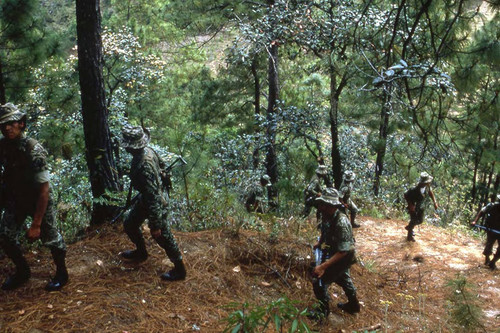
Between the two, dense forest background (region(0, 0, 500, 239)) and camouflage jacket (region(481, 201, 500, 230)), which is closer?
dense forest background (region(0, 0, 500, 239))

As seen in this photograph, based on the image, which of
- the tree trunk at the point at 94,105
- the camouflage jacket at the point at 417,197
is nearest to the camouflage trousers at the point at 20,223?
the tree trunk at the point at 94,105

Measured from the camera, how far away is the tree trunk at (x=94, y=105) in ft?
16.8

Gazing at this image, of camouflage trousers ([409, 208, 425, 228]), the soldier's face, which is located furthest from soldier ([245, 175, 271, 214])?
the soldier's face

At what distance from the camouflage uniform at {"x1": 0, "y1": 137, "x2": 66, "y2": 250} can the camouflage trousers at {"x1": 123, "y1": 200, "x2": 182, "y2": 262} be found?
803 millimetres

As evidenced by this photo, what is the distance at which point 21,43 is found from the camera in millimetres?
8156

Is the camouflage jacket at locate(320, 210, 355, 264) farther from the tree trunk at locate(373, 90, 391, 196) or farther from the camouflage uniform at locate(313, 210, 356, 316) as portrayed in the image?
the tree trunk at locate(373, 90, 391, 196)

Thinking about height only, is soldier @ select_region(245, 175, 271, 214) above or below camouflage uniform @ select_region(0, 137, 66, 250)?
below

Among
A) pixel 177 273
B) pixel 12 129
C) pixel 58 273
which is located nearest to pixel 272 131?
pixel 177 273

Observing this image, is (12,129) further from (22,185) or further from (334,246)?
(334,246)

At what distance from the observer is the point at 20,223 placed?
3.98 metres

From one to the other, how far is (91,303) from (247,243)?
2339 mm

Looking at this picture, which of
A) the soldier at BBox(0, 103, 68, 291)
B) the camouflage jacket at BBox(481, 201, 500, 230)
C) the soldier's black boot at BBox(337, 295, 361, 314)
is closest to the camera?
the soldier at BBox(0, 103, 68, 291)

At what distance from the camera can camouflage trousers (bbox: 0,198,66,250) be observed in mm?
3896

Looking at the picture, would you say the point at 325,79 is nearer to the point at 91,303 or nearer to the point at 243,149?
the point at 243,149
